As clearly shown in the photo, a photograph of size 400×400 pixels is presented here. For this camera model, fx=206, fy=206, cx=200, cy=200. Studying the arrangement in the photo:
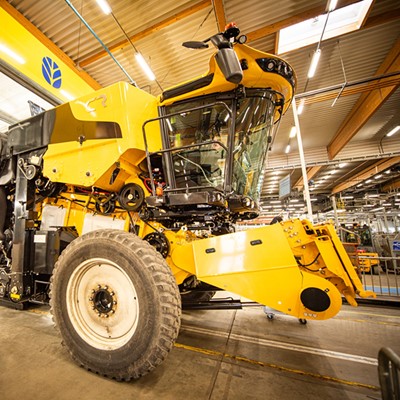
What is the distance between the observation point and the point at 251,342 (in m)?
2.48

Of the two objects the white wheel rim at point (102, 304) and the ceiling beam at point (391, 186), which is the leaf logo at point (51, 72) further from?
the ceiling beam at point (391, 186)

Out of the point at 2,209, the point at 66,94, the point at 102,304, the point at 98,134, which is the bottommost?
the point at 102,304

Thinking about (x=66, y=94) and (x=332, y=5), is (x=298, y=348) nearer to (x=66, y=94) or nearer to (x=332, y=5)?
(x=66, y=94)

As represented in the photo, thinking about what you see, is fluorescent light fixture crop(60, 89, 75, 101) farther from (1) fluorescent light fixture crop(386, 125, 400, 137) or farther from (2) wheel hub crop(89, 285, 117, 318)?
(1) fluorescent light fixture crop(386, 125, 400, 137)

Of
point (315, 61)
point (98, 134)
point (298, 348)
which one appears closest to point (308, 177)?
point (315, 61)

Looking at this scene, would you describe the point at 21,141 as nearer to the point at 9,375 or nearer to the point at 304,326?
the point at 9,375

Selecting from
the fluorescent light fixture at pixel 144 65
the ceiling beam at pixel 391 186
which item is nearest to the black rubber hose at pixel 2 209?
the fluorescent light fixture at pixel 144 65

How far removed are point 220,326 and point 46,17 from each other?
747cm

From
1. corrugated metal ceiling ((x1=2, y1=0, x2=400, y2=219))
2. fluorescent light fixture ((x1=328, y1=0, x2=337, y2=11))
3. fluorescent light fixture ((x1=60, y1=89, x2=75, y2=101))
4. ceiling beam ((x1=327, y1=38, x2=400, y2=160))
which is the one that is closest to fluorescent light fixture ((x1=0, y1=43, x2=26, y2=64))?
fluorescent light fixture ((x1=60, y1=89, x2=75, y2=101))

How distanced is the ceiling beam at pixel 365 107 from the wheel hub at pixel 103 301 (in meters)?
8.48

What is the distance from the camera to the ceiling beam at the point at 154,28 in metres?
4.62

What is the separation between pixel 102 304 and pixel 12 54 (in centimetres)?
433

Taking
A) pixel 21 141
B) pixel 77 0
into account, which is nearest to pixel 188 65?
pixel 77 0

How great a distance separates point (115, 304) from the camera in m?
1.85
